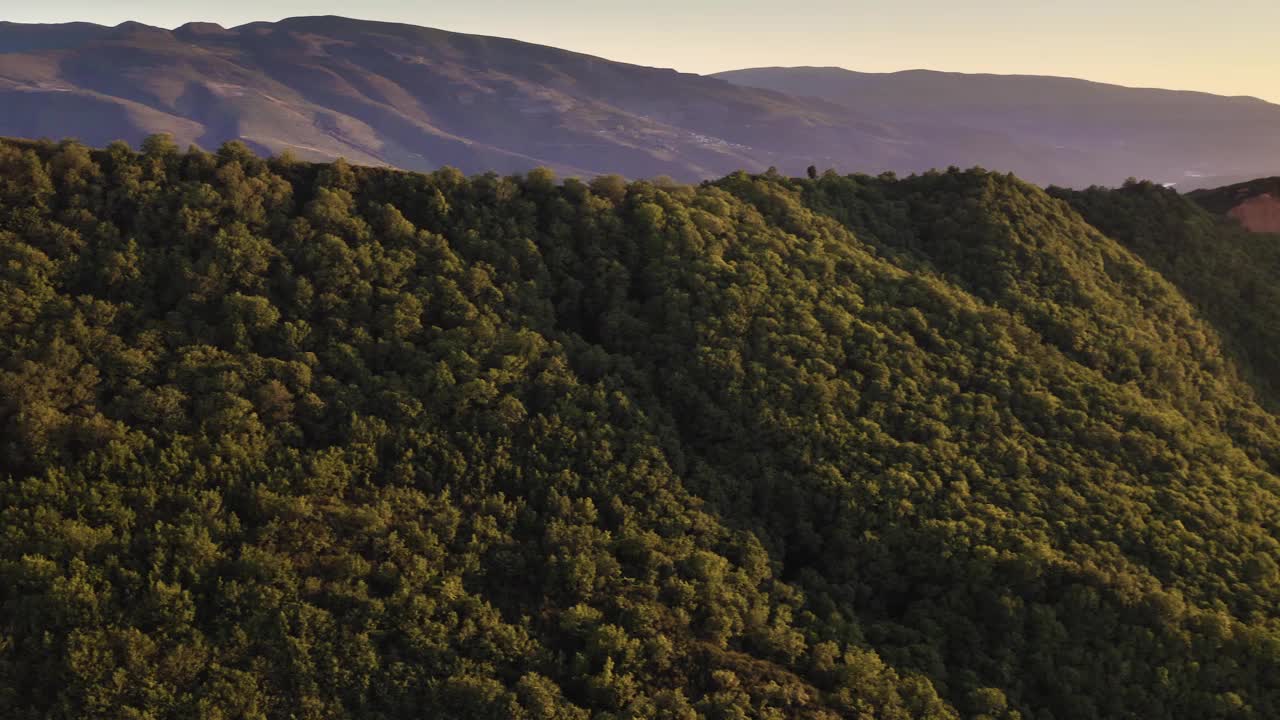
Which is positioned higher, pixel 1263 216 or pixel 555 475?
pixel 1263 216

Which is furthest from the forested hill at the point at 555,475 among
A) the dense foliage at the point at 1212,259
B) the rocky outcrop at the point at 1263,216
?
the rocky outcrop at the point at 1263,216

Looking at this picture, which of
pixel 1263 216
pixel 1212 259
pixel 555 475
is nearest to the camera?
pixel 555 475

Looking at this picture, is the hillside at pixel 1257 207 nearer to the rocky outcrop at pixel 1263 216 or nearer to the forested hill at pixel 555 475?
the rocky outcrop at pixel 1263 216

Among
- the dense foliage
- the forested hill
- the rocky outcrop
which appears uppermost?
the rocky outcrop

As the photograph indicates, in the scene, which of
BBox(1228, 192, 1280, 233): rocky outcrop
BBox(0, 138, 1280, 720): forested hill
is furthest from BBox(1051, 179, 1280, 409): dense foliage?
BBox(0, 138, 1280, 720): forested hill

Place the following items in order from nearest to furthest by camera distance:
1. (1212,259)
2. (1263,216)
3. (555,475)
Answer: (555,475), (1212,259), (1263,216)

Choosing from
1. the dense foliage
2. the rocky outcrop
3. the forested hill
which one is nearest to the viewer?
the forested hill

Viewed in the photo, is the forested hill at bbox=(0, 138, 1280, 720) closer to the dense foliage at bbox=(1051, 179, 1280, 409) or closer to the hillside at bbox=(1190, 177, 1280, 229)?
the dense foliage at bbox=(1051, 179, 1280, 409)

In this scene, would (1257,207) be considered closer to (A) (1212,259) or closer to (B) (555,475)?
(A) (1212,259)

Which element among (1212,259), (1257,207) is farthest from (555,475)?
(1257,207)
